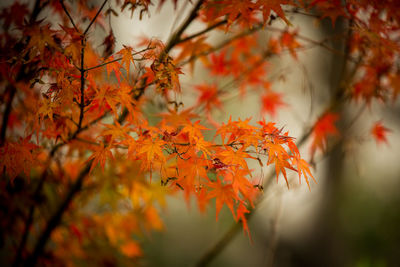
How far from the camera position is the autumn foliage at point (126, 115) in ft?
3.26

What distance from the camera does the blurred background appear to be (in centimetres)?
374

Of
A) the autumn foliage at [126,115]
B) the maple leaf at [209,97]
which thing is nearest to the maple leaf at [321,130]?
the autumn foliage at [126,115]

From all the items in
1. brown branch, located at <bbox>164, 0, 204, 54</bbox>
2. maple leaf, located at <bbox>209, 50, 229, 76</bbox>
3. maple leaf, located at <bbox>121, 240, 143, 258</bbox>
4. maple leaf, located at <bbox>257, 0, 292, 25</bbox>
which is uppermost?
maple leaf, located at <bbox>209, 50, 229, 76</bbox>

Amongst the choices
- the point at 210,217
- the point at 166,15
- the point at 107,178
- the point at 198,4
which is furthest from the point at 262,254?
the point at 198,4

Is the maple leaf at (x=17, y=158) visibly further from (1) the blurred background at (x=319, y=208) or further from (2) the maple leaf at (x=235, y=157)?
(1) the blurred background at (x=319, y=208)

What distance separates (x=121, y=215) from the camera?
224 centimetres

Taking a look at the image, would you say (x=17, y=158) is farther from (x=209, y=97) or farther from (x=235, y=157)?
(x=209, y=97)

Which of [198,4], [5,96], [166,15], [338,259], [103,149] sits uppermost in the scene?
[166,15]

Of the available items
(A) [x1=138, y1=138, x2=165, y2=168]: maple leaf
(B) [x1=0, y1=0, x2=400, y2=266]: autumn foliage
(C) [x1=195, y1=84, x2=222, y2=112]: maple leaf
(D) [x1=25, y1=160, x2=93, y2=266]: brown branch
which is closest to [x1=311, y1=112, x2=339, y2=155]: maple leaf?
(B) [x1=0, y1=0, x2=400, y2=266]: autumn foliage

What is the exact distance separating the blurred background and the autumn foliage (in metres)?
1.65

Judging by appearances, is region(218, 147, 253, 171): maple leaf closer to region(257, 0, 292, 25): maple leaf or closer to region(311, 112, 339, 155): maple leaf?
region(257, 0, 292, 25): maple leaf

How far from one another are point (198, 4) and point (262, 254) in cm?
455

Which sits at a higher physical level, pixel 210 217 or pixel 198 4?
pixel 198 4

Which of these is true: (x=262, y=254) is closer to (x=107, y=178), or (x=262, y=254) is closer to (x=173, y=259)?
(x=173, y=259)
